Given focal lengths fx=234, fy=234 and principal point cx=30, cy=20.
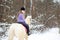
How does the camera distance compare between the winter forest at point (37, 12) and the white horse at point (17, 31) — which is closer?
the white horse at point (17, 31)

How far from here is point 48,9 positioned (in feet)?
69.4

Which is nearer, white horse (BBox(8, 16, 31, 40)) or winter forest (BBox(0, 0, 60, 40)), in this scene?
white horse (BBox(8, 16, 31, 40))

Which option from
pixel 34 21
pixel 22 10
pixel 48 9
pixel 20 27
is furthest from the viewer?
pixel 48 9

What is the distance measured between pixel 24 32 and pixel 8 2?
12.4 meters

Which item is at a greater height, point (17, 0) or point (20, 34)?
point (20, 34)

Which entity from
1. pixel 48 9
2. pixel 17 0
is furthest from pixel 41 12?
pixel 17 0

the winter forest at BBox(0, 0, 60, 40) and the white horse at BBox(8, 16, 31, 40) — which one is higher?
the white horse at BBox(8, 16, 31, 40)

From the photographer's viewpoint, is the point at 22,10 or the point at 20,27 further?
the point at 22,10

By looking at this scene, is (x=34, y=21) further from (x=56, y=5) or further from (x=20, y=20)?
(x=20, y=20)

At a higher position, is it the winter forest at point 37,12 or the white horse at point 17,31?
the white horse at point 17,31

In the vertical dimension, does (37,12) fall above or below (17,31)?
below

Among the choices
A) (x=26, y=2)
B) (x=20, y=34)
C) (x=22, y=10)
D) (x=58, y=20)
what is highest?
(x=22, y=10)

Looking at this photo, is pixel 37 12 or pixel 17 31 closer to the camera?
pixel 17 31

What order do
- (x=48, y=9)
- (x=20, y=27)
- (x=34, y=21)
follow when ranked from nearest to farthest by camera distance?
(x=20, y=27)
(x=34, y=21)
(x=48, y=9)
